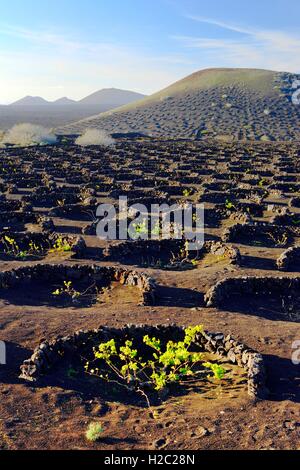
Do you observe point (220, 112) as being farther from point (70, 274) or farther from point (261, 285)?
point (261, 285)

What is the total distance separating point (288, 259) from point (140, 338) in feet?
22.3

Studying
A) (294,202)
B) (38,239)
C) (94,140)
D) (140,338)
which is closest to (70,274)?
(38,239)

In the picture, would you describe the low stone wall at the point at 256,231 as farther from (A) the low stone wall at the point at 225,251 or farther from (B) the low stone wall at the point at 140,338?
(B) the low stone wall at the point at 140,338

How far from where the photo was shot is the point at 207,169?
3531cm

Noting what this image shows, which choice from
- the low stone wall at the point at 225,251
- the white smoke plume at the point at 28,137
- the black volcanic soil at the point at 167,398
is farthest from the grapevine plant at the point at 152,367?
the white smoke plume at the point at 28,137

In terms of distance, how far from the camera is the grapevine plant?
7.99 m

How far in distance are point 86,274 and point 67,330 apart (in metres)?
3.75

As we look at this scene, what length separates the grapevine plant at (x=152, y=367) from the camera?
314 inches

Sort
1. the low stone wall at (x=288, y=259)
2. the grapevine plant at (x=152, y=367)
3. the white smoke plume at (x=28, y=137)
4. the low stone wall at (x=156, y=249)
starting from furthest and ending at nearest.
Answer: the white smoke plume at (x=28, y=137) → the low stone wall at (x=156, y=249) → the low stone wall at (x=288, y=259) → the grapevine plant at (x=152, y=367)

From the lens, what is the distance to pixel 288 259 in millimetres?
14836

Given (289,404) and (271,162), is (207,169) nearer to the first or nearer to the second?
(271,162)

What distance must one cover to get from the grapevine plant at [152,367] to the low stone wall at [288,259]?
6.33 meters

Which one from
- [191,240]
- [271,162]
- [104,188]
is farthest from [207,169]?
[191,240]

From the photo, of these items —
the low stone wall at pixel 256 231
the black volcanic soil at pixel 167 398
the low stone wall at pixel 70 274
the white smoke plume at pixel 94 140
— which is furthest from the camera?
the white smoke plume at pixel 94 140
